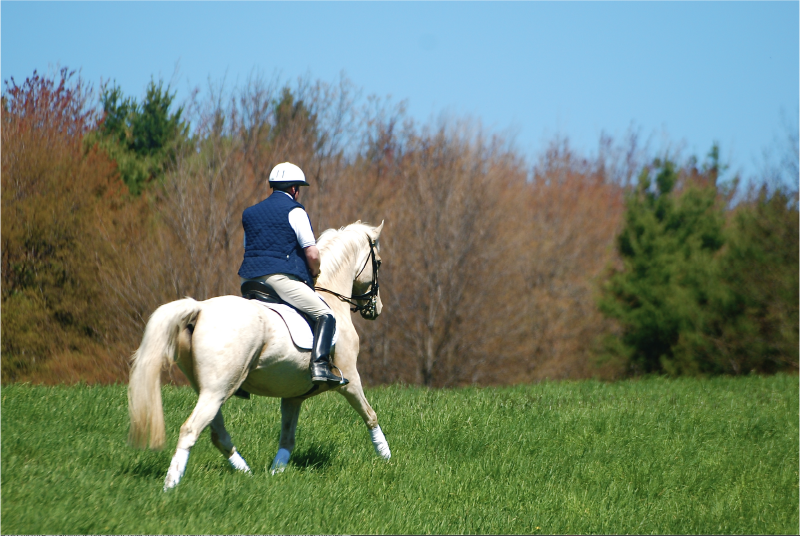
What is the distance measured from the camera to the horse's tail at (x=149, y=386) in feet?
17.0

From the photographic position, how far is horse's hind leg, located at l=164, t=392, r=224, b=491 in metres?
5.17

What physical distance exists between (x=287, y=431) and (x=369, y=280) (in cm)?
182

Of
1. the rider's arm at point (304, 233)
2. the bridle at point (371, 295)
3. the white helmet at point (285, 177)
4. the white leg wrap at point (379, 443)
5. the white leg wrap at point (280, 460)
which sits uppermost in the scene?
the white helmet at point (285, 177)

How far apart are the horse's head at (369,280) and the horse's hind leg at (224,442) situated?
81.2 inches

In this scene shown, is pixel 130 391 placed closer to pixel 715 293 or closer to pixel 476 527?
pixel 476 527

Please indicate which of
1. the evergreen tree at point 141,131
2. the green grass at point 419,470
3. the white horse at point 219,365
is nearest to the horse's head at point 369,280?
the white horse at point 219,365

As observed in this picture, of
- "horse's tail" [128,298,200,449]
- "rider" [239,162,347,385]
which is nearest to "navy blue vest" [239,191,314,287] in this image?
"rider" [239,162,347,385]

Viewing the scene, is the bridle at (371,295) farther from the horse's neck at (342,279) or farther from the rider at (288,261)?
the rider at (288,261)

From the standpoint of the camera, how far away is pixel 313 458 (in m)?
6.76

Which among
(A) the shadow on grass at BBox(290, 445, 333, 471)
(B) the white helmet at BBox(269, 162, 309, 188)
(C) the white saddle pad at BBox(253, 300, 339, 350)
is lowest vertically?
(A) the shadow on grass at BBox(290, 445, 333, 471)

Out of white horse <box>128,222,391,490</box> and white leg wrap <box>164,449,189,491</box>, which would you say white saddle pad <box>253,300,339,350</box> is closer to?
white horse <box>128,222,391,490</box>

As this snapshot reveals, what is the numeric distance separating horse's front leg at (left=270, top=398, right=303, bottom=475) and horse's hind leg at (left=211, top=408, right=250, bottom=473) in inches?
12.2

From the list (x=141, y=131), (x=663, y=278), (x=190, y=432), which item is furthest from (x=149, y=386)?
(x=663, y=278)

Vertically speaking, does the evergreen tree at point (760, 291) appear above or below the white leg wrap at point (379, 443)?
above
